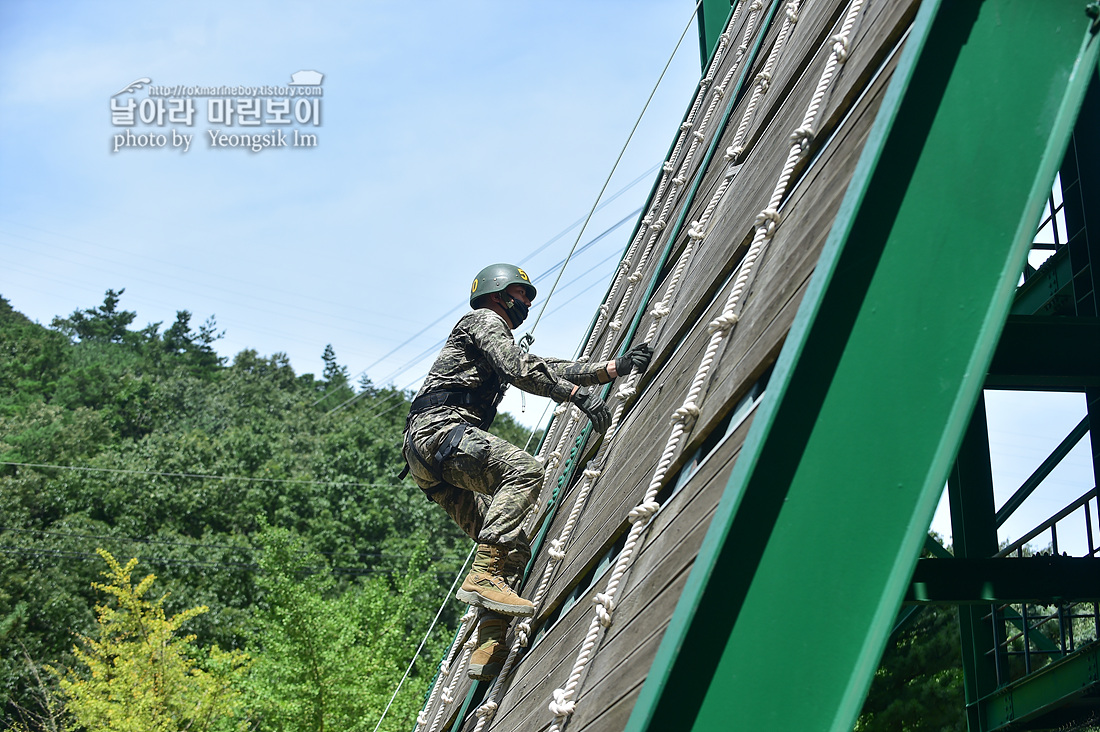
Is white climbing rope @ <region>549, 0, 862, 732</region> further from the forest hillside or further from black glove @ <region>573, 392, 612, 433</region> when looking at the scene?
the forest hillside

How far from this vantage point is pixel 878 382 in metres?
1.82

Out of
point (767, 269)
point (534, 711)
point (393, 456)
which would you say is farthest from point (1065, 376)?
point (393, 456)

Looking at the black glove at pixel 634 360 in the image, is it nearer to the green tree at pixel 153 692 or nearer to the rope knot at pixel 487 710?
the rope knot at pixel 487 710

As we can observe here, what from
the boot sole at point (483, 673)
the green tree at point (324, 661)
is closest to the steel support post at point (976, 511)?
the boot sole at point (483, 673)

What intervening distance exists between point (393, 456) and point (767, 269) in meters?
42.6

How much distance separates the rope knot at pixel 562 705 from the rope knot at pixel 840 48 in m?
1.90

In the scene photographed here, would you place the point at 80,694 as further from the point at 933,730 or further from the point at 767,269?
the point at 767,269

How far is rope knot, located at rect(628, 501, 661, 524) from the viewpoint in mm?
2697

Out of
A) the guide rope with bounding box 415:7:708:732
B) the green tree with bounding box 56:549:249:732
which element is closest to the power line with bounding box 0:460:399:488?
the green tree with bounding box 56:549:249:732

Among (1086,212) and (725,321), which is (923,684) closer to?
(1086,212)

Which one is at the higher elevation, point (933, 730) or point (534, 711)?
point (933, 730)

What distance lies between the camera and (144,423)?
57656 mm

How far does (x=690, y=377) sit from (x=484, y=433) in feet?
6.52

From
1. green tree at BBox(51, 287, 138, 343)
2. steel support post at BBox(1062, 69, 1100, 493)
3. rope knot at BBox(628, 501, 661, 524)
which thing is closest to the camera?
rope knot at BBox(628, 501, 661, 524)
